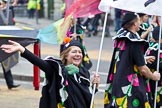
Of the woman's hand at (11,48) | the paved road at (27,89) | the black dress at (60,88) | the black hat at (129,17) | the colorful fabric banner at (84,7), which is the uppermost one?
the colorful fabric banner at (84,7)

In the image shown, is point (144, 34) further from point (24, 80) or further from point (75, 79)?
point (24, 80)

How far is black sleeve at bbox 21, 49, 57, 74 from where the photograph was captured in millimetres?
5066

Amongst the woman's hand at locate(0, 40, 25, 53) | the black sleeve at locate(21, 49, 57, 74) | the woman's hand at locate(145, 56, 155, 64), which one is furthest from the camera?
the woman's hand at locate(145, 56, 155, 64)

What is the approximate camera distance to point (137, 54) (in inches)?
249

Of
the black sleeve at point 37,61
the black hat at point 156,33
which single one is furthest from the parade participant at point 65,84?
the black hat at point 156,33

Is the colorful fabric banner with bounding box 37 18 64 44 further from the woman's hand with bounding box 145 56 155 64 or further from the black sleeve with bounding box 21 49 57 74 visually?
the woman's hand with bounding box 145 56 155 64

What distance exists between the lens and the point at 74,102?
5383mm

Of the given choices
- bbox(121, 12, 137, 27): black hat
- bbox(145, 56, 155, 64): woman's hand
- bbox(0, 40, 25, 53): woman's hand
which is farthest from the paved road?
bbox(0, 40, 25, 53): woman's hand

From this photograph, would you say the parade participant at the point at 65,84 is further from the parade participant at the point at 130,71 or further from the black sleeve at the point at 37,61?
the parade participant at the point at 130,71

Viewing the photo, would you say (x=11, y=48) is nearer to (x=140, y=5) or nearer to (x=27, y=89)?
(x=140, y=5)

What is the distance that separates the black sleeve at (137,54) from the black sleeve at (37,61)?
1.38 meters

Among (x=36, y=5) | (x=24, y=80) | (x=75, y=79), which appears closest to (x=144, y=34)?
(x=75, y=79)

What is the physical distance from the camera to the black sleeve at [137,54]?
6.33 meters

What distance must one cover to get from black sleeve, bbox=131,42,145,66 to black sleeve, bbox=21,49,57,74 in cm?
138
